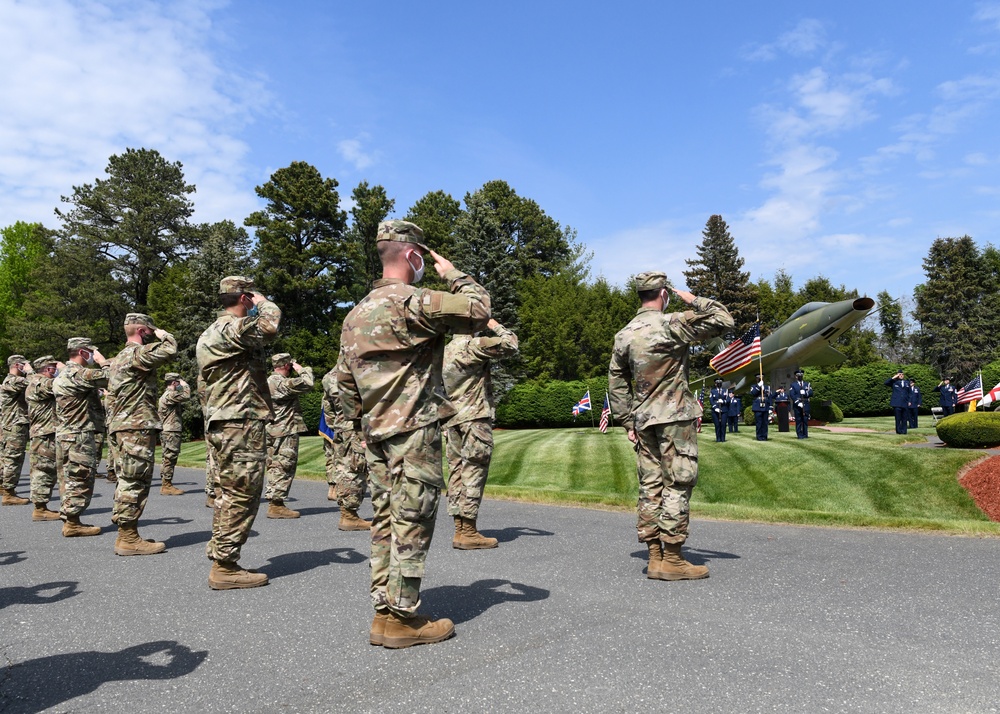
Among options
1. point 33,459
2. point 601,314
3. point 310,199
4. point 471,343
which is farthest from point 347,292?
point 471,343

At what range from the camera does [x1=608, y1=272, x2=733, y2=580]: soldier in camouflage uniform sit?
5492 mm

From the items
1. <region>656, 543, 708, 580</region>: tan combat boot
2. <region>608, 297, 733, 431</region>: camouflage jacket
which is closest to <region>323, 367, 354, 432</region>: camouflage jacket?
<region>608, 297, 733, 431</region>: camouflage jacket

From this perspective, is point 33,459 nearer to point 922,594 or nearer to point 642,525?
point 642,525

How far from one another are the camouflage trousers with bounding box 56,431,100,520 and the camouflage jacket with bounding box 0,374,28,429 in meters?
4.99

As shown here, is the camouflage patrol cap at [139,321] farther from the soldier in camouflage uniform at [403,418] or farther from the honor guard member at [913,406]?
the honor guard member at [913,406]

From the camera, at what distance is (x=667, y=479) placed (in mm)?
5723

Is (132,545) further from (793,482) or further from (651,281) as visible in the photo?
(793,482)

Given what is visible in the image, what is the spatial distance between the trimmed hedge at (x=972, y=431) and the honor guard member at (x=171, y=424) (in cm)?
1661

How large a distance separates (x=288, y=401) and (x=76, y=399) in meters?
3.00

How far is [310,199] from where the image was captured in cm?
4519

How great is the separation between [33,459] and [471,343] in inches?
307

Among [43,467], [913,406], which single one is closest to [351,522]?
[43,467]

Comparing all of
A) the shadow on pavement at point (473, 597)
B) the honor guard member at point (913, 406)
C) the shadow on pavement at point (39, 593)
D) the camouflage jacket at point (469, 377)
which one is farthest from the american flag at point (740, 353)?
the shadow on pavement at point (39, 593)

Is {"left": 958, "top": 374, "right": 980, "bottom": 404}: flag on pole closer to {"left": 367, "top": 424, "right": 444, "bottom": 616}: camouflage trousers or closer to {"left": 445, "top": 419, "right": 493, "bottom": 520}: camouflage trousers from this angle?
{"left": 445, "top": 419, "right": 493, "bottom": 520}: camouflage trousers
